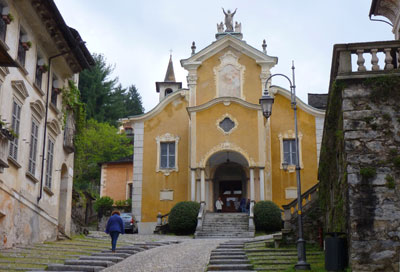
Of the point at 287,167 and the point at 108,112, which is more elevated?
the point at 108,112

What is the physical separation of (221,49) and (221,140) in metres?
6.84

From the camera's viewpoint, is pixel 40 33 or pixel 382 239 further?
pixel 40 33

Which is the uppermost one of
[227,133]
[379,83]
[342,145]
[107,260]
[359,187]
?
[227,133]

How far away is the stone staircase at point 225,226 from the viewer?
3041 cm

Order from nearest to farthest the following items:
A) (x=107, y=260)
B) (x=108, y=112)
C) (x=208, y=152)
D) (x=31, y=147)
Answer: (x=107, y=260) → (x=31, y=147) → (x=208, y=152) → (x=108, y=112)

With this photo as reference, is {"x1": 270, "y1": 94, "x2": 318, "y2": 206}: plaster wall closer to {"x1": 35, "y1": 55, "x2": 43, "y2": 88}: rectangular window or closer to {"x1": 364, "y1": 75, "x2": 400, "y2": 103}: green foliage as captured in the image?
{"x1": 35, "y1": 55, "x2": 43, "y2": 88}: rectangular window

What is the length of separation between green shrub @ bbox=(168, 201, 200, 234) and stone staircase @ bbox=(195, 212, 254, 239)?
0.69m

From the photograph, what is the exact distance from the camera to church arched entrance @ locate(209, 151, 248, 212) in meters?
37.9

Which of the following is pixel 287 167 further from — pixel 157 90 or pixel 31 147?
pixel 157 90

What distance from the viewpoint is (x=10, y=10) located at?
19047 millimetres

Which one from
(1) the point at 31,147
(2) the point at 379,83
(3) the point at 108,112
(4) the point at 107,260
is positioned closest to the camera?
(2) the point at 379,83

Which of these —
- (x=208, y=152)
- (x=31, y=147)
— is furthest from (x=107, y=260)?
(x=208, y=152)

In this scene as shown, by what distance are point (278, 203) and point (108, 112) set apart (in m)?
27.8

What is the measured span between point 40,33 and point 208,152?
1581cm
